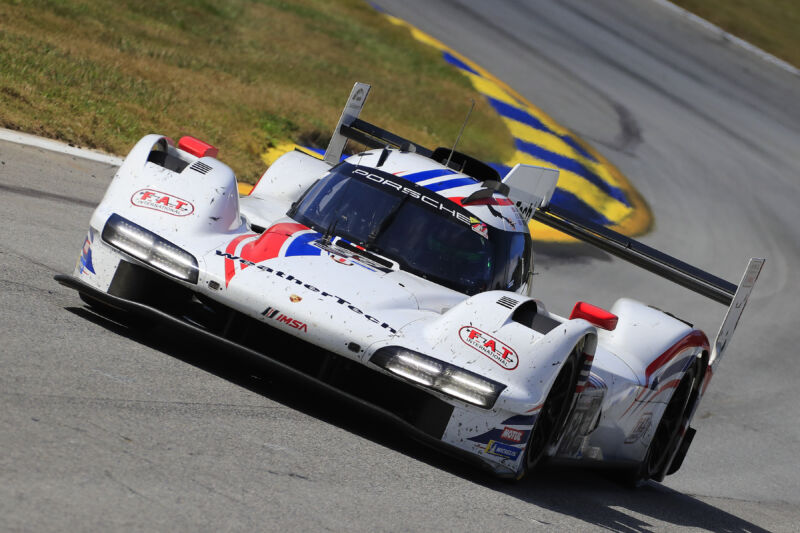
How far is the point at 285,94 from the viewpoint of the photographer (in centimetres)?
1858

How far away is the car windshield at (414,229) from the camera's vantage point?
22.1 feet

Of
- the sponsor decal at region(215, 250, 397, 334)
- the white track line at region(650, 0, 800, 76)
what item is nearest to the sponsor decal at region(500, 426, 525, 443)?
the sponsor decal at region(215, 250, 397, 334)

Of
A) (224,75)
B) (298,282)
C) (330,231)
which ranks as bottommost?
(298,282)

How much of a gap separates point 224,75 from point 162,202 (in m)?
12.6

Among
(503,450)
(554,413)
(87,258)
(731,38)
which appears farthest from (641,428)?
(731,38)

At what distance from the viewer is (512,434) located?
5.40 metres

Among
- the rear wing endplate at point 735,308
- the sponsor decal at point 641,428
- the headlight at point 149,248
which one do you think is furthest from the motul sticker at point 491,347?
the rear wing endplate at point 735,308

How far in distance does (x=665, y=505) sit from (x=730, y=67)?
24089mm

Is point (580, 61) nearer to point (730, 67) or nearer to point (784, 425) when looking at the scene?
point (730, 67)

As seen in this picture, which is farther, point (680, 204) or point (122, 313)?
point (680, 204)

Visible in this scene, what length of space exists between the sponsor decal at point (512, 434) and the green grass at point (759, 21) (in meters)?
27.8

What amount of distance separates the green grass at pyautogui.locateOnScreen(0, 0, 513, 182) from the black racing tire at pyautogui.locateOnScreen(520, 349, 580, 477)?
25.7ft

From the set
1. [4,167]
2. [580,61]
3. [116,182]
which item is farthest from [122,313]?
[580,61]

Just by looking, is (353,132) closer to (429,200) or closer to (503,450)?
(429,200)
